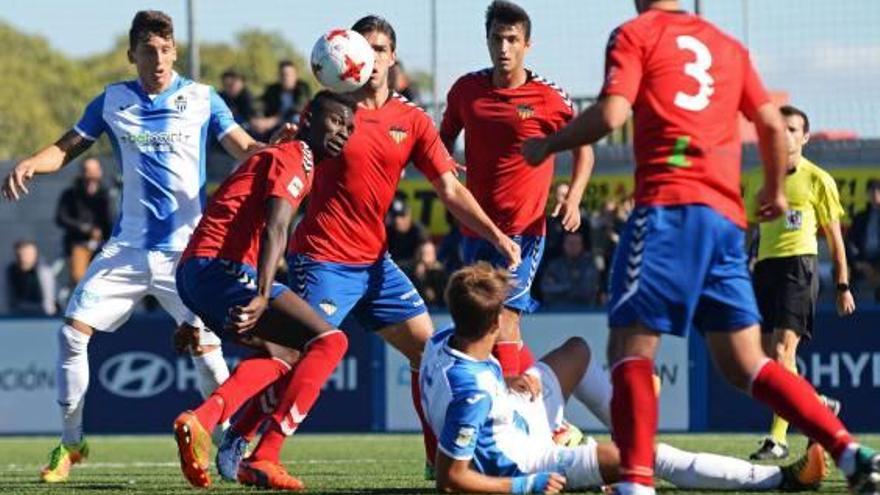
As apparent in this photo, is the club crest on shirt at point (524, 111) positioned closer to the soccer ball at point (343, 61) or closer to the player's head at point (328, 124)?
the soccer ball at point (343, 61)

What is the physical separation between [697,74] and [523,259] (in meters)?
3.48

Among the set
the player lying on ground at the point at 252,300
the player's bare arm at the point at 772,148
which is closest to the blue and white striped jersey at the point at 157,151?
the player lying on ground at the point at 252,300

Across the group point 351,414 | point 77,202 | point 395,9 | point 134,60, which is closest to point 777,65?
point 395,9

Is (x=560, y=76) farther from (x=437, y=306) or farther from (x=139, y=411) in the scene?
(x=139, y=411)

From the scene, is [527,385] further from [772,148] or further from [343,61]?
[343,61]

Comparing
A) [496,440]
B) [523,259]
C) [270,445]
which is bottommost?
[270,445]

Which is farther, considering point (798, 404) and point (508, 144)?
point (508, 144)

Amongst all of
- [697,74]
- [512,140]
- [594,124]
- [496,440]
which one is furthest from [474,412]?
[512,140]

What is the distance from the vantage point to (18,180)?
11133mm

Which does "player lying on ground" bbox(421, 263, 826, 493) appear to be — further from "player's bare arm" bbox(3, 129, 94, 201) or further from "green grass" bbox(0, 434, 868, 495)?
"player's bare arm" bbox(3, 129, 94, 201)

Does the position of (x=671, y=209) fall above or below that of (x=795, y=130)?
above

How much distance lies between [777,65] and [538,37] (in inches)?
96.9

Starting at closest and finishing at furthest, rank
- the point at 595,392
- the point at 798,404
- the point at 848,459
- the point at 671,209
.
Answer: the point at 671,209 → the point at 848,459 → the point at 798,404 → the point at 595,392

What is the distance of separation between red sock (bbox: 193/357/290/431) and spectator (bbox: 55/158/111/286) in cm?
1066
